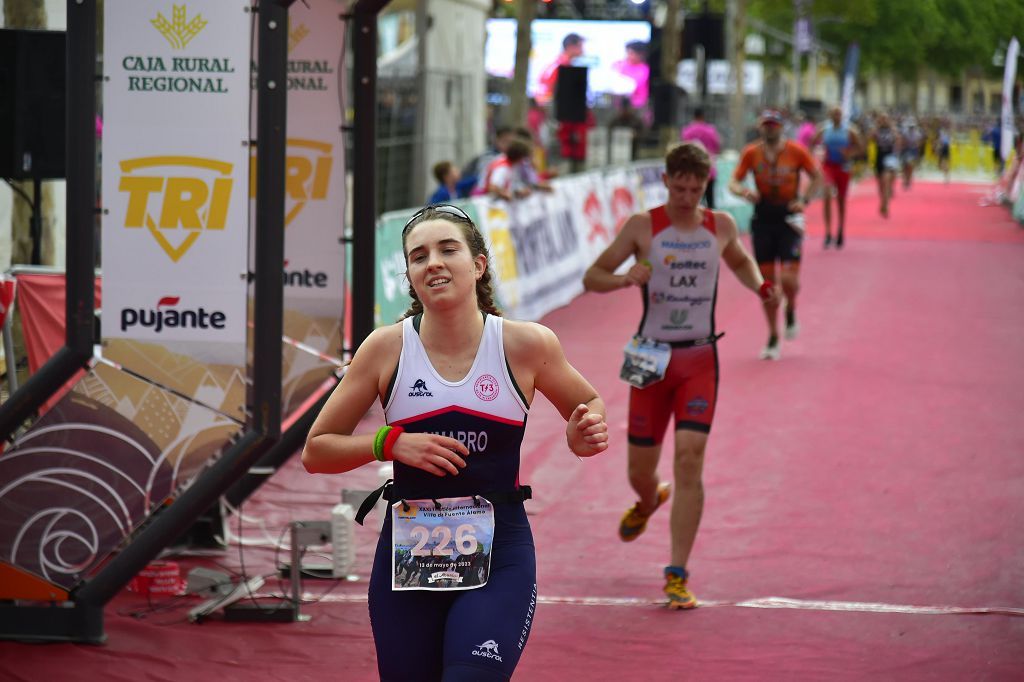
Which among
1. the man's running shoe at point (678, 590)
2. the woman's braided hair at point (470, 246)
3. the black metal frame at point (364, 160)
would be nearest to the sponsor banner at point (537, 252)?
the black metal frame at point (364, 160)

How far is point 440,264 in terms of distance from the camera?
400 cm

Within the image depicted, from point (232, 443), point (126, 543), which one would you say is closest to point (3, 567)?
point (126, 543)

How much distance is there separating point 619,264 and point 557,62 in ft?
105

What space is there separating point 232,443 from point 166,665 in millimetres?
956

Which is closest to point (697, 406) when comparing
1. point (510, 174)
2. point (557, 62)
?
point (510, 174)

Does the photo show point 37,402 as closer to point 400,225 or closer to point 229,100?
point 229,100

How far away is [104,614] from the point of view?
22.6ft

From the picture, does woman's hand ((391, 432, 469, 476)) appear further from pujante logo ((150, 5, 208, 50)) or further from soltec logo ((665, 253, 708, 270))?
soltec logo ((665, 253, 708, 270))

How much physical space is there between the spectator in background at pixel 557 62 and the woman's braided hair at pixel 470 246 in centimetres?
2613

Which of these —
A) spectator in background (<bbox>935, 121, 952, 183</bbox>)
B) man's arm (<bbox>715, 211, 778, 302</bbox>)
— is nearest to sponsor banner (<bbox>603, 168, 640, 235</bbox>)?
man's arm (<bbox>715, 211, 778, 302</bbox>)

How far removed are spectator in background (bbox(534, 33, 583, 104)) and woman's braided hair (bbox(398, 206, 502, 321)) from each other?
26126 mm

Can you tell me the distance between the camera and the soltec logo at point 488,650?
12.6 feet

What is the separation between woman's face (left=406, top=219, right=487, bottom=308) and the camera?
13.1ft

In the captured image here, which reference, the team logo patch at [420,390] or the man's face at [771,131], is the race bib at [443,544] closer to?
the team logo patch at [420,390]
